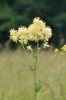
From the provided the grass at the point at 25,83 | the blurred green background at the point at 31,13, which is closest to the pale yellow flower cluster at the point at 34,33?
the grass at the point at 25,83

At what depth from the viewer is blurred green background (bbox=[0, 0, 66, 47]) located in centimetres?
2450

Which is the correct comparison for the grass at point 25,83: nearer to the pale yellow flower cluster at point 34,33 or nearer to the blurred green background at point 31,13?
the pale yellow flower cluster at point 34,33

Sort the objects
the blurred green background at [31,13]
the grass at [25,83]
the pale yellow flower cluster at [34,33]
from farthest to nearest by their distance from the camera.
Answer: the blurred green background at [31,13] → the grass at [25,83] → the pale yellow flower cluster at [34,33]

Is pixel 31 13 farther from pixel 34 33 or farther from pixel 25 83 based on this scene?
pixel 34 33

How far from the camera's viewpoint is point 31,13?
25688mm

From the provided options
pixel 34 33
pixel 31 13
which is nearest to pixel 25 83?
pixel 34 33

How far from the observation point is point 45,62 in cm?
835

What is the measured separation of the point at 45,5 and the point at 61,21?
147 centimetres

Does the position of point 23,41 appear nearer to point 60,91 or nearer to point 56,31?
point 60,91

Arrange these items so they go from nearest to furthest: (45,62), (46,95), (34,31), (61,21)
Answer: (34,31) → (46,95) → (45,62) → (61,21)

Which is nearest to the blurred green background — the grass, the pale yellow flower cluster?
the grass

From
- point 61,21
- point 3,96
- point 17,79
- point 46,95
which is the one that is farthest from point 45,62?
point 61,21

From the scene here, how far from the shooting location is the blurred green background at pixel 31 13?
24500 mm

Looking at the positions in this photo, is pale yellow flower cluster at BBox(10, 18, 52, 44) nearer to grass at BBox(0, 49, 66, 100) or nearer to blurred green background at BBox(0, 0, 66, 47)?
grass at BBox(0, 49, 66, 100)
